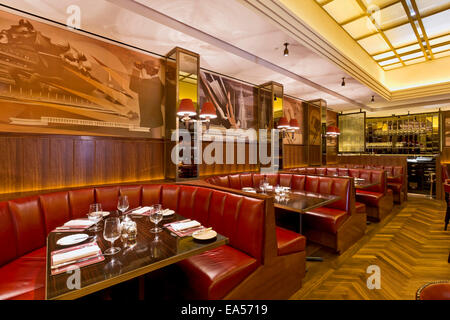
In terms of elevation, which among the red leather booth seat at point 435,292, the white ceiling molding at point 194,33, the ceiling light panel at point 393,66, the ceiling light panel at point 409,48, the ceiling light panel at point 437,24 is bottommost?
the red leather booth seat at point 435,292

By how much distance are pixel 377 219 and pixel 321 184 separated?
1829mm

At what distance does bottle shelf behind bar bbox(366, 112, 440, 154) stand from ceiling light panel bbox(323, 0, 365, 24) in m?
6.78

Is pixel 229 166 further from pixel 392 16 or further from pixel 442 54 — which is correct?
pixel 442 54

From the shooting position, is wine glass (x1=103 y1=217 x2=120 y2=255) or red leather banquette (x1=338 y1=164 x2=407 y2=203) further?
red leather banquette (x1=338 y1=164 x2=407 y2=203)

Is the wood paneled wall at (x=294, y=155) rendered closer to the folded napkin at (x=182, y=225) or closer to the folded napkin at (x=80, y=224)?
the folded napkin at (x=182, y=225)

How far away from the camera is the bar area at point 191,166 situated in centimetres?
162

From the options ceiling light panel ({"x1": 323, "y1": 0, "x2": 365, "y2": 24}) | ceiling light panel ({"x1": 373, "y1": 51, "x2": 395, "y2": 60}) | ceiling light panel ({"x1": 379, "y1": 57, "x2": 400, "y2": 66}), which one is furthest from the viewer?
ceiling light panel ({"x1": 379, "y1": 57, "x2": 400, "y2": 66})

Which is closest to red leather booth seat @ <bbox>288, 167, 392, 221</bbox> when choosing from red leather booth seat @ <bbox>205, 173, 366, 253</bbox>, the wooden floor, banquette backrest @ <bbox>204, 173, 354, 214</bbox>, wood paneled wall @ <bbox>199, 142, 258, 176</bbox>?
the wooden floor

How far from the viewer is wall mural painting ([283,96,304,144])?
6398 mm

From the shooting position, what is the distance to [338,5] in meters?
3.64

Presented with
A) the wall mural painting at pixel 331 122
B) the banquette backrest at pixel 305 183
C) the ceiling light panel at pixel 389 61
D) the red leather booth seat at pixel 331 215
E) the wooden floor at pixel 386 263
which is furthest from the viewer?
the wall mural painting at pixel 331 122

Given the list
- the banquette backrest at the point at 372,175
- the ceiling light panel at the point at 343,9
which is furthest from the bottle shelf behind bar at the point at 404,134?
the ceiling light panel at the point at 343,9

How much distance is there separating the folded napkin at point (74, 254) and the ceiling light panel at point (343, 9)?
482cm

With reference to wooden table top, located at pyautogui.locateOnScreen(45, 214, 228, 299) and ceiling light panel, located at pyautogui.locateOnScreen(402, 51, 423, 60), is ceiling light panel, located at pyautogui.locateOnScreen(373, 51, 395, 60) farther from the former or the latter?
wooden table top, located at pyautogui.locateOnScreen(45, 214, 228, 299)
